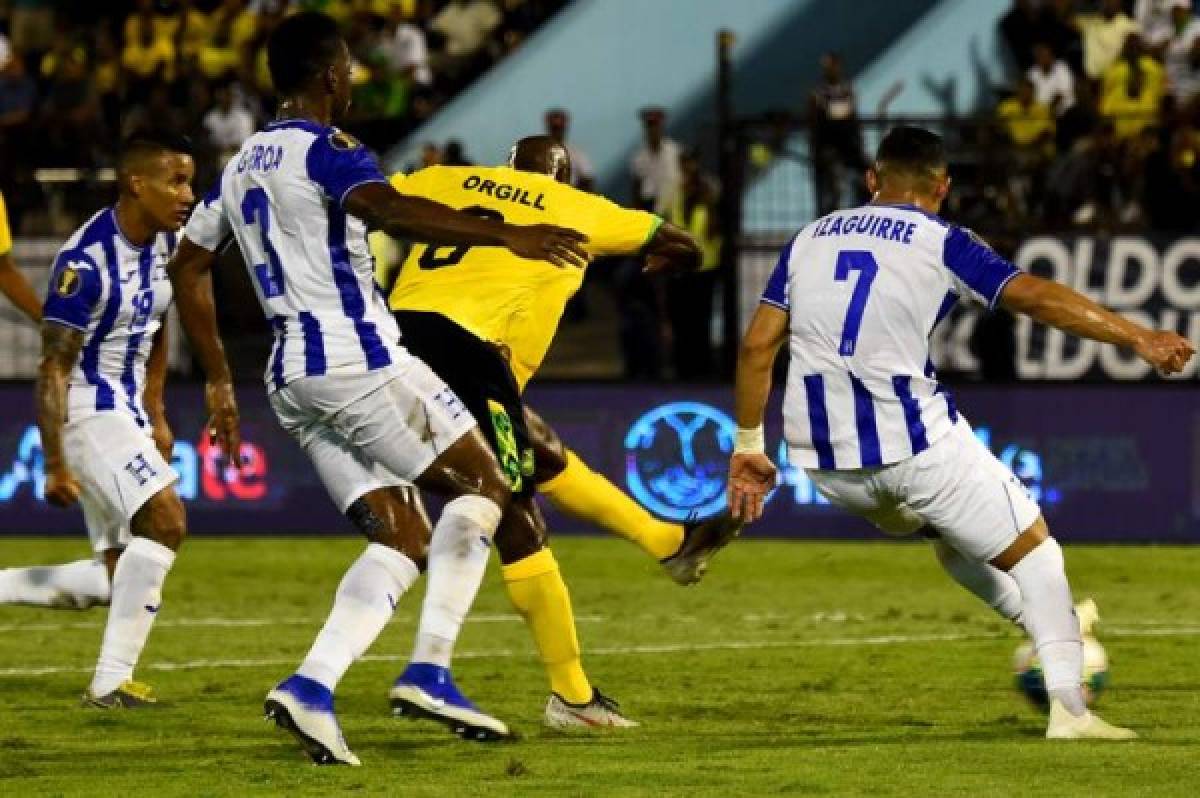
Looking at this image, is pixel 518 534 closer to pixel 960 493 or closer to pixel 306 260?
pixel 306 260

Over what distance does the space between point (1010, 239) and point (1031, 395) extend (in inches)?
65.4

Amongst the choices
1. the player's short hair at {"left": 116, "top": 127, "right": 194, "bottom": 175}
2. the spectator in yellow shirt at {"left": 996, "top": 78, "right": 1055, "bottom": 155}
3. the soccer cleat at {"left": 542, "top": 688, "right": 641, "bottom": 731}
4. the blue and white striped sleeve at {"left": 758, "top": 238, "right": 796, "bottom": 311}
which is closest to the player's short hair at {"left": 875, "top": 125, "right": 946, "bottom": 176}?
the blue and white striped sleeve at {"left": 758, "top": 238, "right": 796, "bottom": 311}

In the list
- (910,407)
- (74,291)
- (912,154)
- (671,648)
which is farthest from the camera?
(671,648)

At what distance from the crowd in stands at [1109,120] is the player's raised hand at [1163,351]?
407 inches

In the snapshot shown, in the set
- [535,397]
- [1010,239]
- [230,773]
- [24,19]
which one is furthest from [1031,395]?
[24,19]

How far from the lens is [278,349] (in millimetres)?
8727

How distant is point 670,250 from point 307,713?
7.05ft

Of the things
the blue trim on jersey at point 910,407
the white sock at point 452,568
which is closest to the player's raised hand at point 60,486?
the white sock at point 452,568

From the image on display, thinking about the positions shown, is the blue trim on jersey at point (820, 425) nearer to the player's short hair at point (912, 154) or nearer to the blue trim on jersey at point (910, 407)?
the blue trim on jersey at point (910, 407)

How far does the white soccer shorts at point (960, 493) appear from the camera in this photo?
897cm

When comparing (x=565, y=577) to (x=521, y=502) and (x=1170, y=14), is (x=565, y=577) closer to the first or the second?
(x=521, y=502)

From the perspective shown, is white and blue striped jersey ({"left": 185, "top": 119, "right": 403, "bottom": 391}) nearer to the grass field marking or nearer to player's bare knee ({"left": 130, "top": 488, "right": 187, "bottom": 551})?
player's bare knee ({"left": 130, "top": 488, "right": 187, "bottom": 551})

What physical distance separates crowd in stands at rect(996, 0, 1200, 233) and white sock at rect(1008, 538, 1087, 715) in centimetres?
1008

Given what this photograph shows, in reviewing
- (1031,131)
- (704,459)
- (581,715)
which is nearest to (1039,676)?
(581,715)
